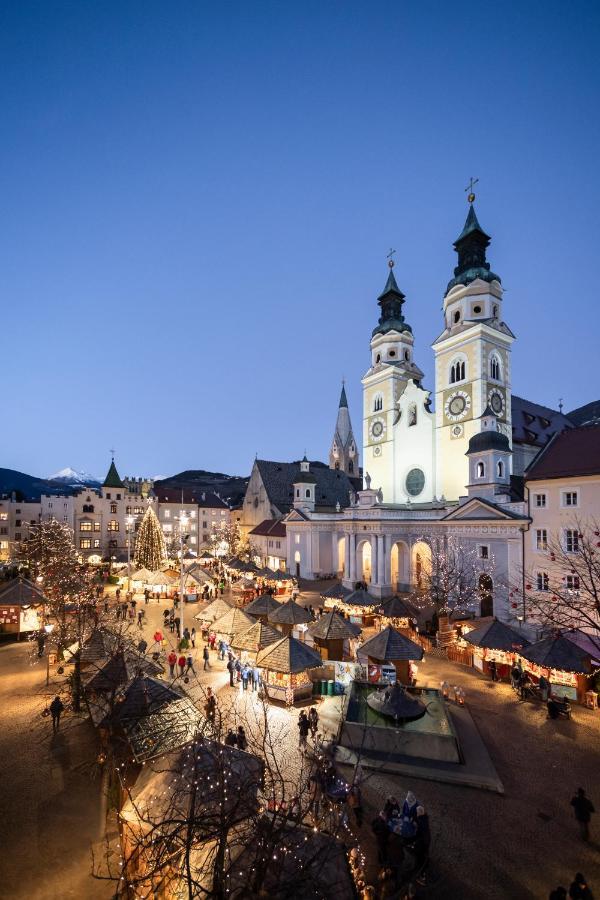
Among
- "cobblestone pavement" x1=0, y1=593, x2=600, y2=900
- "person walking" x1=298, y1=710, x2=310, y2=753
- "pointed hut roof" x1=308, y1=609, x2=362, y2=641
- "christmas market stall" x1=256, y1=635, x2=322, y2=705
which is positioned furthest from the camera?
"pointed hut roof" x1=308, y1=609, x2=362, y2=641

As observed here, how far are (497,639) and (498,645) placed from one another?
30 centimetres

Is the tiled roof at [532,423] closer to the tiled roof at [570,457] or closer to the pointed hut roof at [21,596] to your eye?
the tiled roof at [570,457]

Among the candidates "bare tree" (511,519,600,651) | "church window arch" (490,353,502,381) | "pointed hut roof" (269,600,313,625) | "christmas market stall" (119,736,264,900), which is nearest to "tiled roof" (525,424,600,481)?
"bare tree" (511,519,600,651)

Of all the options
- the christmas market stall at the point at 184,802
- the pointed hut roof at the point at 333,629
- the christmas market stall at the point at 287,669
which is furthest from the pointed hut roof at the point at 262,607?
the christmas market stall at the point at 184,802

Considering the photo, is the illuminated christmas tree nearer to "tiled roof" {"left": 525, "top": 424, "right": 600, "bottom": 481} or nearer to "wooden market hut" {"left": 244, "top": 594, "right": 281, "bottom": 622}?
"wooden market hut" {"left": 244, "top": 594, "right": 281, "bottom": 622}

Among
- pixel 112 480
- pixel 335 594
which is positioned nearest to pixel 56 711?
pixel 335 594

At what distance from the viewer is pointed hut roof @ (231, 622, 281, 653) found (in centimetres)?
2036

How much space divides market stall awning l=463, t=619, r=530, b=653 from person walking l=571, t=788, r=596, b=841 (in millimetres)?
9749

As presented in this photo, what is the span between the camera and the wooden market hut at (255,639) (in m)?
20.3

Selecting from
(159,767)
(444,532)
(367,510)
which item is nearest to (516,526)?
(444,532)

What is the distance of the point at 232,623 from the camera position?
22.7 meters

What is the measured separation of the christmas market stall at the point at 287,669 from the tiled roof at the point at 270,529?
128 feet

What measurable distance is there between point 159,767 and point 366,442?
43.6 metres

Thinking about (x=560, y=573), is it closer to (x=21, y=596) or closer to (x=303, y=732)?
(x=303, y=732)
